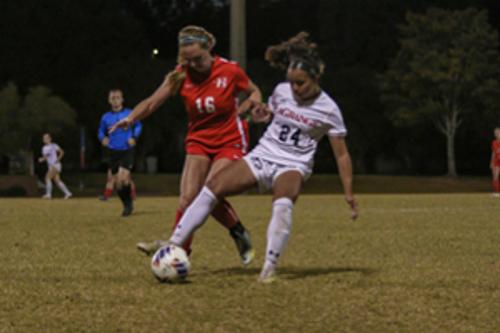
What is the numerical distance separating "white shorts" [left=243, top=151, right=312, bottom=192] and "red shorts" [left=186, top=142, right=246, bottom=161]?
2.95 ft

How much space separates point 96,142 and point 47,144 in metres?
35.5

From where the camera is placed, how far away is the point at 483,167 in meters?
67.4

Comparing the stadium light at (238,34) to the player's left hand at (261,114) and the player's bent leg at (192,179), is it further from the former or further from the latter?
the player's left hand at (261,114)

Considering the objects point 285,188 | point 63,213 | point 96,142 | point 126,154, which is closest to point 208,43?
point 285,188

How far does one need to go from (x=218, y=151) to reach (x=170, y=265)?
1564mm

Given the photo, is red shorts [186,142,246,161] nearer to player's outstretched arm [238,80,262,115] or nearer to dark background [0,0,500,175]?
player's outstretched arm [238,80,262,115]

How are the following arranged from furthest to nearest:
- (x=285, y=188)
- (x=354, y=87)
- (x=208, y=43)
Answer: (x=354, y=87), (x=208, y=43), (x=285, y=188)

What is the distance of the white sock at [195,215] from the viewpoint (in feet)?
27.0

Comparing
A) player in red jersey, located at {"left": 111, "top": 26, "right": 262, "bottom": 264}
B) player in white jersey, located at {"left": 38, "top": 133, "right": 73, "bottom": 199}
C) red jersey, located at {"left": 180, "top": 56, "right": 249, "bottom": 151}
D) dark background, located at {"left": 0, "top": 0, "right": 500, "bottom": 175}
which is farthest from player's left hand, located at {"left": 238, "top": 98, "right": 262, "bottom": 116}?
dark background, located at {"left": 0, "top": 0, "right": 500, "bottom": 175}

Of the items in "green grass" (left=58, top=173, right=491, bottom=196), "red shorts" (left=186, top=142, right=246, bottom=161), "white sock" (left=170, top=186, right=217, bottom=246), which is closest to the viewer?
"white sock" (left=170, top=186, right=217, bottom=246)

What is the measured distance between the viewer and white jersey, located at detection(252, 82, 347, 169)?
8.14 m

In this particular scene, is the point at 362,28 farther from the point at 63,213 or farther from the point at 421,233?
the point at 421,233

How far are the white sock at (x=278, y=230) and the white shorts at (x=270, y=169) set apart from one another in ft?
0.81

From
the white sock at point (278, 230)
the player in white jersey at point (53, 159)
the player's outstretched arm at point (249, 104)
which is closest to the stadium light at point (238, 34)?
the player in white jersey at point (53, 159)
